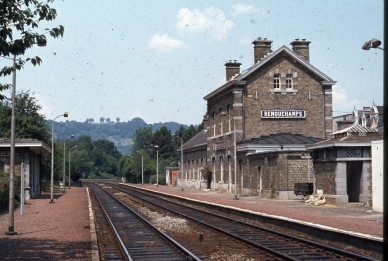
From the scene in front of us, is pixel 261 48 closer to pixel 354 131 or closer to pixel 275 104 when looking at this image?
pixel 275 104

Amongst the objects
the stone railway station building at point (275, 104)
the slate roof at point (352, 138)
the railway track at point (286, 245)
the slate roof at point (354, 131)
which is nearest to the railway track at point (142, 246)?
the railway track at point (286, 245)

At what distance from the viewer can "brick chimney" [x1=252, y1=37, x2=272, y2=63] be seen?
55.6m

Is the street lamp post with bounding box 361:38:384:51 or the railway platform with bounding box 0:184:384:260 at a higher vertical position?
the street lamp post with bounding box 361:38:384:51

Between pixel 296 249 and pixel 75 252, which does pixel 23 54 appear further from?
pixel 296 249

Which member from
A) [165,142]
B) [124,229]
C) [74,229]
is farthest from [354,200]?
[165,142]

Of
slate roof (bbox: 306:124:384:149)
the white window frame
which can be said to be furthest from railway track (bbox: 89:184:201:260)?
the white window frame

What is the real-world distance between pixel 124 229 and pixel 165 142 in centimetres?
13861

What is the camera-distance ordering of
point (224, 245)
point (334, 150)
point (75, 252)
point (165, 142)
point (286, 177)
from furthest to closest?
point (165, 142) → point (286, 177) → point (334, 150) → point (224, 245) → point (75, 252)

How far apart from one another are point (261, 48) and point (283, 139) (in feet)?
32.3

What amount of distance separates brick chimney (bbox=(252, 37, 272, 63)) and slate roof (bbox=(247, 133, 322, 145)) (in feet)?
26.0

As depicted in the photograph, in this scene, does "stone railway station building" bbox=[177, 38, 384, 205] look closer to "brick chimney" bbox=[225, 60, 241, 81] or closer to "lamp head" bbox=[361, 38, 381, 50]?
"brick chimney" bbox=[225, 60, 241, 81]

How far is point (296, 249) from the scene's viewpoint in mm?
15680

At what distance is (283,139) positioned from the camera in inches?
2000

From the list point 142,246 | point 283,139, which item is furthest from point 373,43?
point 283,139
